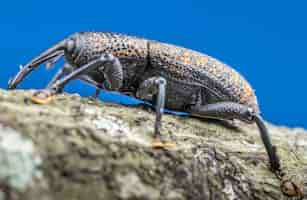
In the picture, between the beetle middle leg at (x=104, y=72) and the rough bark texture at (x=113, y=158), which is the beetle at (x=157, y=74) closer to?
the beetle middle leg at (x=104, y=72)

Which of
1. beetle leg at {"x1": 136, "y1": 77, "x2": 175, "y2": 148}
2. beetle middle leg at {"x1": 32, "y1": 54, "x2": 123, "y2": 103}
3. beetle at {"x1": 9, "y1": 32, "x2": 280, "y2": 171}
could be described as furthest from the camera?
beetle at {"x1": 9, "y1": 32, "x2": 280, "y2": 171}

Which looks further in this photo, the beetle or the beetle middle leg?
the beetle

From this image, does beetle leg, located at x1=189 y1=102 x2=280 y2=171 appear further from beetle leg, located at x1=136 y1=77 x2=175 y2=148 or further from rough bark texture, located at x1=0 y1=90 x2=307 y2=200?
beetle leg, located at x1=136 y1=77 x2=175 y2=148

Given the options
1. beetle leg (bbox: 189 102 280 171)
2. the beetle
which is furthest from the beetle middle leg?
beetle leg (bbox: 189 102 280 171)

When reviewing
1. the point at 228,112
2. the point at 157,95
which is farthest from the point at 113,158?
the point at 228,112

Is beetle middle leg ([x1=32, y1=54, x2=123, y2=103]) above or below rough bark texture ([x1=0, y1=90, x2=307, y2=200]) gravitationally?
above

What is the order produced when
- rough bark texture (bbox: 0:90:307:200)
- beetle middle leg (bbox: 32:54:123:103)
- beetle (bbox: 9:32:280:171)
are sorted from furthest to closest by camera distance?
beetle (bbox: 9:32:280:171) < beetle middle leg (bbox: 32:54:123:103) < rough bark texture (bbox: 0:90:307:200)

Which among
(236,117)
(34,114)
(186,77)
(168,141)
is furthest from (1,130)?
(236,117)
